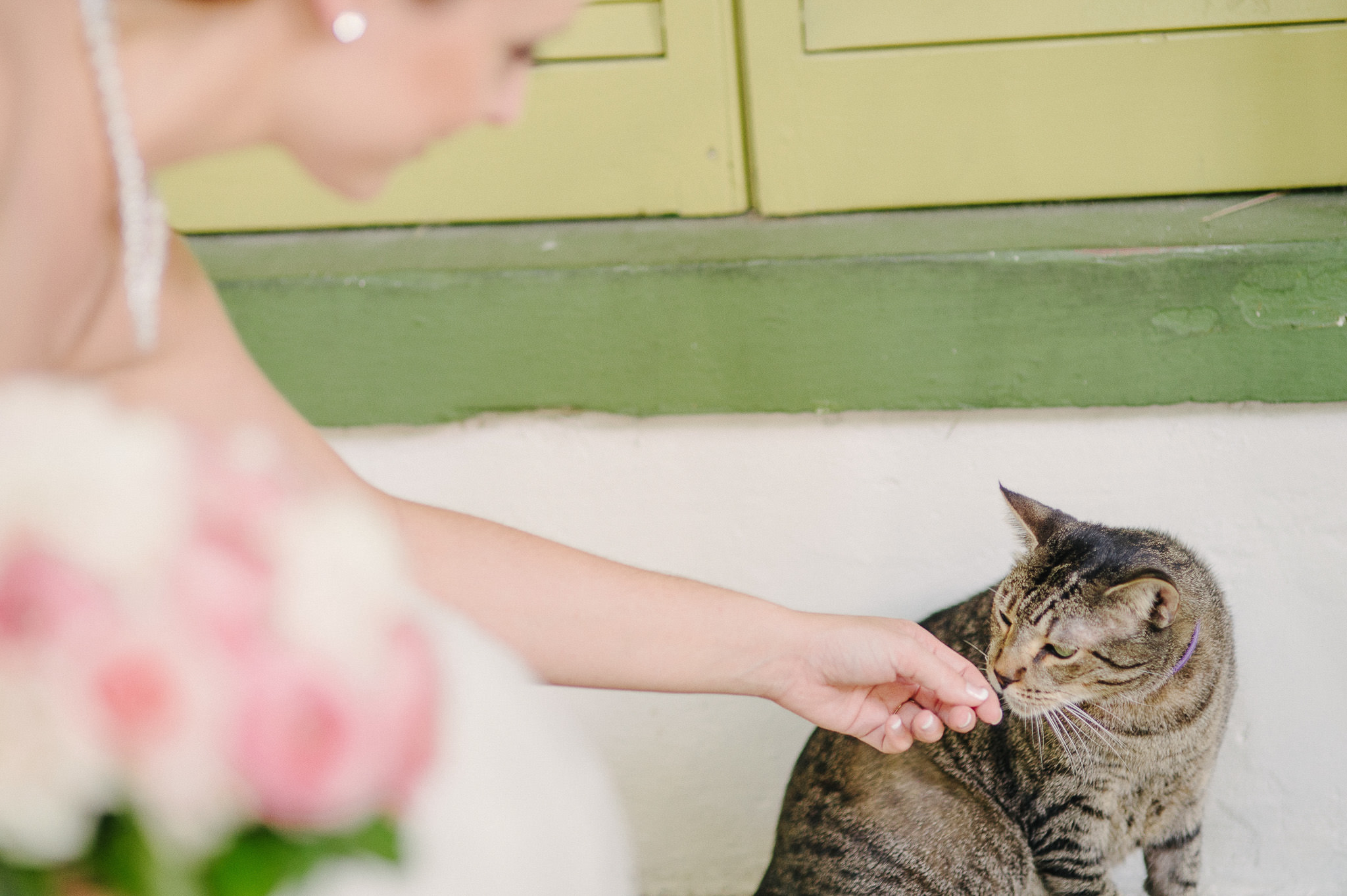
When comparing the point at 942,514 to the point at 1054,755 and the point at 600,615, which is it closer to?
the point at 1054,755

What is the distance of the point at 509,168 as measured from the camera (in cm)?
139

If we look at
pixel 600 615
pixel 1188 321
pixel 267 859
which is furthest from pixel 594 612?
pixel 1188 321

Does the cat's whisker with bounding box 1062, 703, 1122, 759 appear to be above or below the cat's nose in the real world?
below

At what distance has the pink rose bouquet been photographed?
10.6 inches

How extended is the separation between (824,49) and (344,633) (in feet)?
3.81

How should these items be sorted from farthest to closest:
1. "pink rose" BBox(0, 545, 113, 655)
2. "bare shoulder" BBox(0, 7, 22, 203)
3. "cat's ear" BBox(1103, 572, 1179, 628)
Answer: "cat's ear" BBox(1103, 572, 1179, 628) → "bare shoulder" BBox(0, 7, 22, 203) → "pink rose" BBox(0, 545, 113, 655)

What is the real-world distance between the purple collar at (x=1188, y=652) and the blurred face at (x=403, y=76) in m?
0.98

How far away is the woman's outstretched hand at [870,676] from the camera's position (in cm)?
92

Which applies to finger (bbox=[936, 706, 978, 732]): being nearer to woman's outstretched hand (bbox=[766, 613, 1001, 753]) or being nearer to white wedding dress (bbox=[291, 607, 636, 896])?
woman's outstretched hand (bbox=[766, 613, 1001, 753])

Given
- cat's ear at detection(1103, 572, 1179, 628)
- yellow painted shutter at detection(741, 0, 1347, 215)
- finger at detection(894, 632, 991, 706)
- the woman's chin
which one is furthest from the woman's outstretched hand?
yellow painted shutter at detection(741, 0, 1347, 215)

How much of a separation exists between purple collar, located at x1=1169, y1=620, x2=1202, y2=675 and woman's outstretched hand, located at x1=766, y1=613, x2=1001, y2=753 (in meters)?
0.32

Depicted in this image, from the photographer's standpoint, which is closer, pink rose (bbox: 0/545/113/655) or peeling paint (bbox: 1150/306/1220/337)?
pink rose (bbox: 0/545/113/655)

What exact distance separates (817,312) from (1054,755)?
1.96 feet

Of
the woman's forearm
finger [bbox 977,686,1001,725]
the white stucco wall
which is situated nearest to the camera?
the woman's forearm
